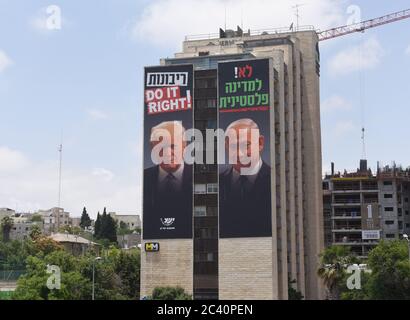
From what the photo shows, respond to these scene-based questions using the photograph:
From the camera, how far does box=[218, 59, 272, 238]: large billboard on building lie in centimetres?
9162

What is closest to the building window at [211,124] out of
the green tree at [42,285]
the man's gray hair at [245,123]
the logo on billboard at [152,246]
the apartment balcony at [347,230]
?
the man's gray hair at [245,123]

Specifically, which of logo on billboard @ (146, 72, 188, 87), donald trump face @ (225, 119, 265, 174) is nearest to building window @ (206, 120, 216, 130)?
donald trump face @ (225, 119, 265, 174)

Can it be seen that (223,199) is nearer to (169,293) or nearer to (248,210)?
(248,210)

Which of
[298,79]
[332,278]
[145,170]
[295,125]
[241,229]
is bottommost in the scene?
[332,278]

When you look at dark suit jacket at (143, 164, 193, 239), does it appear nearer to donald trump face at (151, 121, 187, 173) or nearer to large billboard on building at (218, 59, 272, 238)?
donald trump face at (151, 121, 187, 173)

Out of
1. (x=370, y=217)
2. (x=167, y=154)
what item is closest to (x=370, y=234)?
(x=370, y=217)

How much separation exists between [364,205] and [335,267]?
251 ft

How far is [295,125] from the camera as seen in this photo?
11088 centimetres

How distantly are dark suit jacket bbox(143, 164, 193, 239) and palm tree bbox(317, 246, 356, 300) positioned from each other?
A: 63.2 feet

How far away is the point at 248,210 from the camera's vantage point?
301ft

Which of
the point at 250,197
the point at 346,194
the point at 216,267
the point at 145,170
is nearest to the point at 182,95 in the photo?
the point at 145,170

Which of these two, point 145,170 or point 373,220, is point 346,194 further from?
point 145,170

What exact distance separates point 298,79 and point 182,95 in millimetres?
24791
